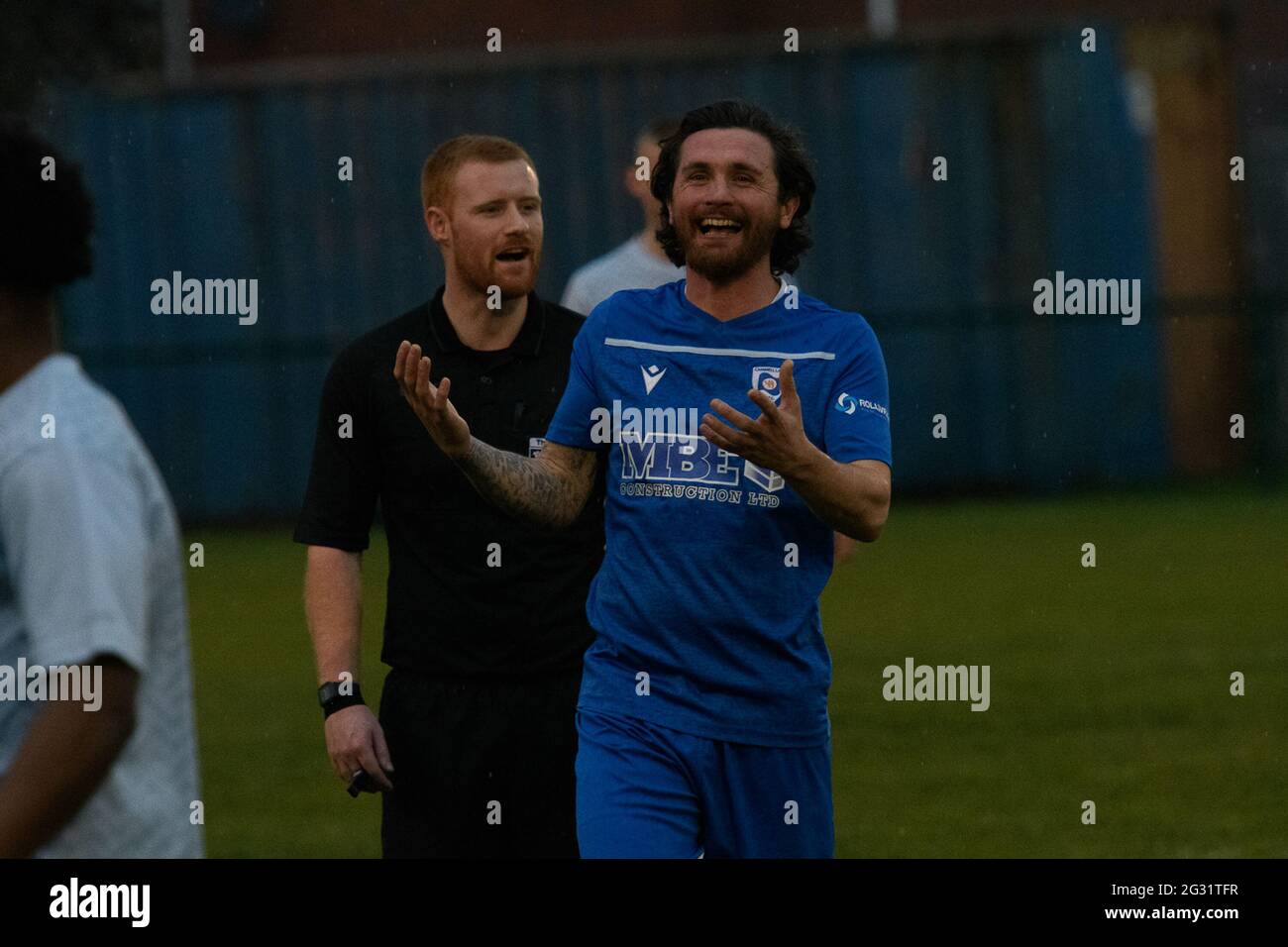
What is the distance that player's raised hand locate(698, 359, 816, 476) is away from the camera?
4523 mm

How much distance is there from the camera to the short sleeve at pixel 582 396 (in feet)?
17.0

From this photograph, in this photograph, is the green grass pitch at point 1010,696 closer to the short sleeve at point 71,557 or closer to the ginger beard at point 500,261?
the ginger beard at point 500,261

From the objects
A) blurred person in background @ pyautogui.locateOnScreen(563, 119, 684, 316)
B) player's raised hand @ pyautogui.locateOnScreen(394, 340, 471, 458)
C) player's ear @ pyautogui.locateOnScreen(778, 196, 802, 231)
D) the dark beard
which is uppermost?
blurred person in background @ pyautogui.locateOnScreen(563, 119, 684, 316)

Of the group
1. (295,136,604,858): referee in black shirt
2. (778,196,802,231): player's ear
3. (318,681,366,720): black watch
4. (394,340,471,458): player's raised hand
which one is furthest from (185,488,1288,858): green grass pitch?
(394,340,471,458): player's raised hand

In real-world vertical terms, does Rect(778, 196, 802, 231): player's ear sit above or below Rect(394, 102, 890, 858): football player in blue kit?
above

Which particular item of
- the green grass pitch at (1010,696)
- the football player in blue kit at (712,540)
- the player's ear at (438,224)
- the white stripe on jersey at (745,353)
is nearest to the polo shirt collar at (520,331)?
the player's ear at (438,224)

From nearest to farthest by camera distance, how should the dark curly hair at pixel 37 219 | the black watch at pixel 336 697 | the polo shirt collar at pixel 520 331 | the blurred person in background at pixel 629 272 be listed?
the dark curly hair at pixel 37 219
the black watch at pixel 336 697
the polo shirt collar at pixel 520 331
the blurred person in background at pixel 629 272

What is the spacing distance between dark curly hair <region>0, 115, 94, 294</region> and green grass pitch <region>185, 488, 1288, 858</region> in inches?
214

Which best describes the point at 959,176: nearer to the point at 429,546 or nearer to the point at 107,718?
the point at 429,546

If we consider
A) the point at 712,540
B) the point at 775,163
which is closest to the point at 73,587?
the point at 712,540

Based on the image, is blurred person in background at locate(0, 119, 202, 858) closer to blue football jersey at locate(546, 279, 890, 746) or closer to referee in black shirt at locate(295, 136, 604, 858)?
blue football jersey at locate(546, 279, 890, 746)

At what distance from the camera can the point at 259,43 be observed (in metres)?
36.3

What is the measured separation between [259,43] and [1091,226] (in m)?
17.6
